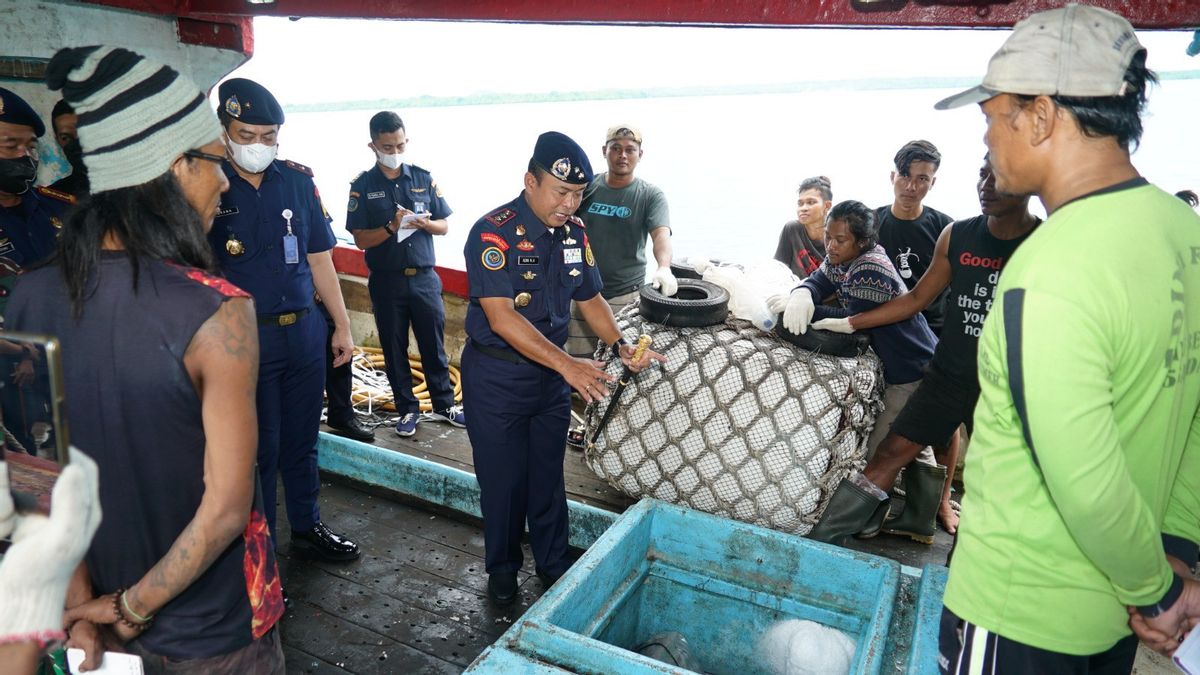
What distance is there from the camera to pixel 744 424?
2.46 metres

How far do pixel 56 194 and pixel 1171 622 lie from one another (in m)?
3.24

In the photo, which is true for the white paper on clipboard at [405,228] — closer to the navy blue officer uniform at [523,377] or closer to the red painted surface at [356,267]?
the red painted surface at [356,267]

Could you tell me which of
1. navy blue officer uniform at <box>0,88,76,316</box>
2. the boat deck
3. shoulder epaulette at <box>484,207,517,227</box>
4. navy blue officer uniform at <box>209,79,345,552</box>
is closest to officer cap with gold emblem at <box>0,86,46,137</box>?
navy blue officer uniform at <box>0,88,76,316</box>

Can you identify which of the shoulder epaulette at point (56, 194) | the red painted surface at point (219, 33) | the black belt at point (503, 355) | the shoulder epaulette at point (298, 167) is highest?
the red painted surface at point (219, 33)

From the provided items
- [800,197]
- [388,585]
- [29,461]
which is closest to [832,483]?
[388,585]

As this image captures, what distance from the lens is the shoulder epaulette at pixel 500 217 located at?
2361 millimetres

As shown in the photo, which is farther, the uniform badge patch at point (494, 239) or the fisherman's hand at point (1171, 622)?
the uniform badge patch at point (494, 239)

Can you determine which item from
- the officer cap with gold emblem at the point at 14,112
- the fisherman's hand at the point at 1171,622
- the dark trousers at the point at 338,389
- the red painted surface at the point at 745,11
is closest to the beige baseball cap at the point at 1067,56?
the fisherman's hand at the point at 1171,622

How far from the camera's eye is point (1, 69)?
3387mm

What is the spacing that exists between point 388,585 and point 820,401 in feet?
5.08

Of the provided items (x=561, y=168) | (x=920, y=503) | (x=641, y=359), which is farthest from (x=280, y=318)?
(x=920, y=503)

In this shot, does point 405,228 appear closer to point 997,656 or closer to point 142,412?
point 142,412

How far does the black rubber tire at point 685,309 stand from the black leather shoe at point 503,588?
1.00 m

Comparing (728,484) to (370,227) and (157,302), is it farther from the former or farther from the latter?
(370,227)
